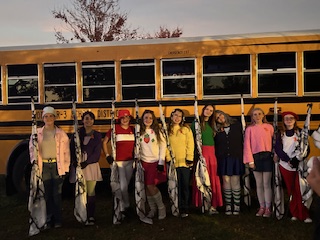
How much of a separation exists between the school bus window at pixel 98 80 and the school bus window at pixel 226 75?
1.63 m

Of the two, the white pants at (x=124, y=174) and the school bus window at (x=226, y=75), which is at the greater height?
the school bus window at (x=226, y=75)

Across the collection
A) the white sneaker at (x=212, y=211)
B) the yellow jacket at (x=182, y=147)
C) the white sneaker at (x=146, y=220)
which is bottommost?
the white sneaker at (x=146, y=220)

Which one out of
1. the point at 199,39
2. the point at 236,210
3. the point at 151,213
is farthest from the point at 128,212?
the point at 199,39

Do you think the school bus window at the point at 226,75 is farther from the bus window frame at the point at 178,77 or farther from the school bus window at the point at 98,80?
the school bus window at the point at 98,80

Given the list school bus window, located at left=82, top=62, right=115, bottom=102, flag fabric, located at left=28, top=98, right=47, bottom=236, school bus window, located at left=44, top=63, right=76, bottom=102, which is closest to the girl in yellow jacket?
school bus window, located at left=82, top=62, right=115, bottom=102

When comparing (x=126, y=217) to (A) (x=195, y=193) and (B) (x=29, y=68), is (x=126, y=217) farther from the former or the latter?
(B) (x=29, y=68)

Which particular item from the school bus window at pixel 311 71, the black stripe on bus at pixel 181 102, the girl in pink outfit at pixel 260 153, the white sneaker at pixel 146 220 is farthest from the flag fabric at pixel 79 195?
the school bus window at pixel 311 71

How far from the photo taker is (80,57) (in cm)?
689

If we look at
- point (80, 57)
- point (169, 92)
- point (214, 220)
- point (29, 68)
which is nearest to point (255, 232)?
point (214, 220)

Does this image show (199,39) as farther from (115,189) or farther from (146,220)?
(146,220)

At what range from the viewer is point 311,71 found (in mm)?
6344

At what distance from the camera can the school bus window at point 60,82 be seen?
22.6ft

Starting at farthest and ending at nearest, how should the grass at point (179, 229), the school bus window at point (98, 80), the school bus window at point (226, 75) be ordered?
1. the school bus window at point (98, 80)
2. the school bus window at point (226, 75)
3. the grass at point (179, 229)

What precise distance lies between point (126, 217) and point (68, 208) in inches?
51.7
